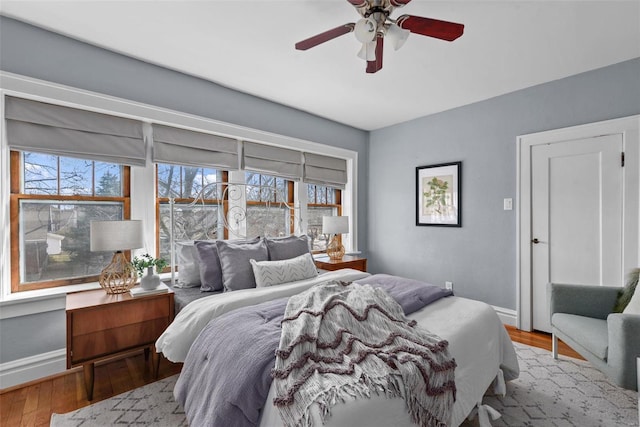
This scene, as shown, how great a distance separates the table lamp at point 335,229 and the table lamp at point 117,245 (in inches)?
83.7

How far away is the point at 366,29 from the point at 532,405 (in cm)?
255

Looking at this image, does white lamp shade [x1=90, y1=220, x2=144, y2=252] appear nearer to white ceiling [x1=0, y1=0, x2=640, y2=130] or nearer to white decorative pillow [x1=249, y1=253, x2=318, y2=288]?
white decorative pillow [x1=249, y1=253, x2=318, y2=288]

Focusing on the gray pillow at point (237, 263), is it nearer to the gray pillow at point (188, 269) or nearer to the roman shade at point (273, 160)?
the gray pillow at point (188, 269)

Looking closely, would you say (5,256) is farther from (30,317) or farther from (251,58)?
(251,58)

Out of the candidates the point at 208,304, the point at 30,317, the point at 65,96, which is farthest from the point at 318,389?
the point at 65,96

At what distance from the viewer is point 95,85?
2.50 meters

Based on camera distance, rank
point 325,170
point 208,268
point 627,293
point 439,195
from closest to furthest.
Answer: point 627,293, point 208,268, point 439,195, point 325,170

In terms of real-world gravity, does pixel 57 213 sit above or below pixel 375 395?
above

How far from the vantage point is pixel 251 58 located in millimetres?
2672

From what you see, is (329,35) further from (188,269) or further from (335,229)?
(335,229)

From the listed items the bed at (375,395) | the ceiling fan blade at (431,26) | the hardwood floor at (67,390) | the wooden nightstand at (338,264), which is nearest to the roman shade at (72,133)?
the bed at (375,395)

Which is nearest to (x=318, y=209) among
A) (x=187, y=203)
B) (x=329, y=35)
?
(x=187, y=203)

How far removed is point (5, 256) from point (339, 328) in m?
2.49

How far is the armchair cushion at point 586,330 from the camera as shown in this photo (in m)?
1.98
